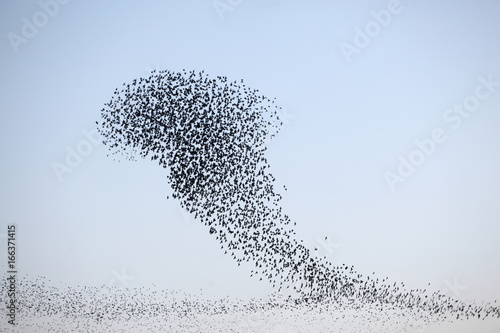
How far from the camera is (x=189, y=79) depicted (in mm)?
13289

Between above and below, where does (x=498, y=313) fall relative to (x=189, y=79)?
below

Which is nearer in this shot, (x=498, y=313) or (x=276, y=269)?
(x=276, y=269)

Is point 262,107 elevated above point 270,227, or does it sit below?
above

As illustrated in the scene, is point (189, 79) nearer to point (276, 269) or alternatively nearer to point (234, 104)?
point (234, 104)

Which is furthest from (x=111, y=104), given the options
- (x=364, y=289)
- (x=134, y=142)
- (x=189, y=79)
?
(x=364, y=289)

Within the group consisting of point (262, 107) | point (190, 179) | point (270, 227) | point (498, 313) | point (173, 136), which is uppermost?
point (262, 107)

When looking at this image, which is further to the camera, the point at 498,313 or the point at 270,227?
the point at 498,313

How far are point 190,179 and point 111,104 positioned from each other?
2.42m

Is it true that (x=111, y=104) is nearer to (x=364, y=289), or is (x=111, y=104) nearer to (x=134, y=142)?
(x=134, y=142)

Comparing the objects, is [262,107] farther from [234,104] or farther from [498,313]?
[498,313]

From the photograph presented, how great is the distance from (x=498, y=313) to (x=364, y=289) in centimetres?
335

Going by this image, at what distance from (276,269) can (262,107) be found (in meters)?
3.60

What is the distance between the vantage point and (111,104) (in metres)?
13.0

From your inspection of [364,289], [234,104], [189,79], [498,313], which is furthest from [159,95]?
[498,313]
